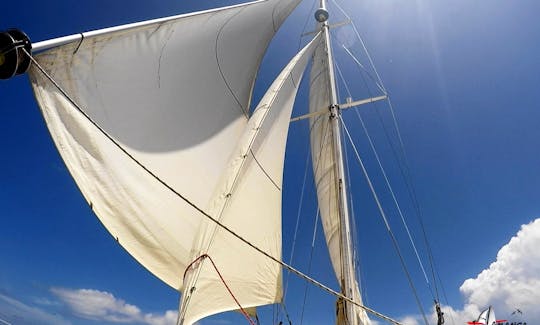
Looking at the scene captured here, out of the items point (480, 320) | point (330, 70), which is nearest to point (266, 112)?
point (330, 70)

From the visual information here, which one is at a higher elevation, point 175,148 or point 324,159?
point 324,159

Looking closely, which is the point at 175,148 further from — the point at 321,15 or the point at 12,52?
the point at 321,15

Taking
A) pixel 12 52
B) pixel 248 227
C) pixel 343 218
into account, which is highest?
pixel 343 218

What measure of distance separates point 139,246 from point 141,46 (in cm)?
296

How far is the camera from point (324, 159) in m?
10.3

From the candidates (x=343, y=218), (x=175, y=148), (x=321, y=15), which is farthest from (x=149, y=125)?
(x=321, y=15)

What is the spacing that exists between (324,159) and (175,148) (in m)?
6.13

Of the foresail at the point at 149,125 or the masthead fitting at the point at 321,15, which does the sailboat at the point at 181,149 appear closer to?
the foresail at the point at 149,125

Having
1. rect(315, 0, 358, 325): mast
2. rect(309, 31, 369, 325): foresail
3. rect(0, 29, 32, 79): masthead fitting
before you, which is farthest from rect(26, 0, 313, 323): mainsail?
rect(309, 31, 369, 325): foresail

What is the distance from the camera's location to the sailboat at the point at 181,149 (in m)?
3.62

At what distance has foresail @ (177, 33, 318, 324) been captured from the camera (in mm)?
4488

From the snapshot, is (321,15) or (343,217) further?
(321,15)

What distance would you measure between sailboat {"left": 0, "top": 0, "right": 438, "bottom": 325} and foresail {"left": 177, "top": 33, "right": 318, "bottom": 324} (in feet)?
0.06

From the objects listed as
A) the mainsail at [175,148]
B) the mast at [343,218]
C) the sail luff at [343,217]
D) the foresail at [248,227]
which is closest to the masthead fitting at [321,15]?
the mast at [343,218]
